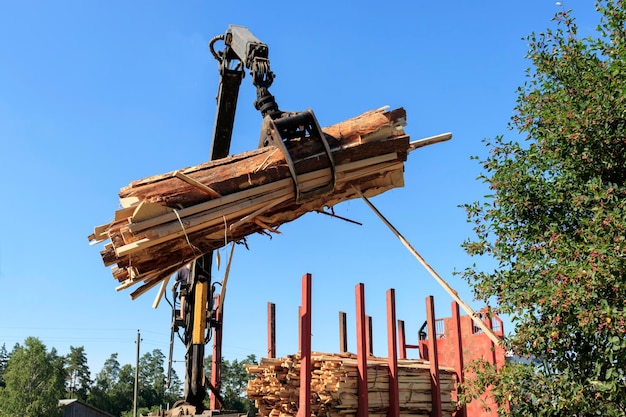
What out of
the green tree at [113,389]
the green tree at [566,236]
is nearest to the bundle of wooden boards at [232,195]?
the green tree at [566,236]

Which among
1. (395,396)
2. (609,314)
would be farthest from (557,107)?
(395,396)

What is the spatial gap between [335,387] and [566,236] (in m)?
4.29

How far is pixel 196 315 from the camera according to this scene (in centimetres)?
852

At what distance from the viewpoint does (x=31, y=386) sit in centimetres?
4284

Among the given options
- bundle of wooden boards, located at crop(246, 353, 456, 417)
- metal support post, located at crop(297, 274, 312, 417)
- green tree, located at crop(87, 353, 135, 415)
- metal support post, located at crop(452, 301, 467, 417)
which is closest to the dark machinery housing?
bundle of wooden boards, located at crop(246, 353, 456, 417)

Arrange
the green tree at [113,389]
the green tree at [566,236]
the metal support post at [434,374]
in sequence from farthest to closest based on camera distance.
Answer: the green tree at [113,389] → the metal support post at [434,374] → the green tree at [566,236]

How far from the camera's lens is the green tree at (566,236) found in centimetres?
457

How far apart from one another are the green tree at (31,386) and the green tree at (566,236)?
43.4 meters

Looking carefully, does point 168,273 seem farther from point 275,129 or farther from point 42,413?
point 42,413

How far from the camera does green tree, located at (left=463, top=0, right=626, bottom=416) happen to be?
180 inches

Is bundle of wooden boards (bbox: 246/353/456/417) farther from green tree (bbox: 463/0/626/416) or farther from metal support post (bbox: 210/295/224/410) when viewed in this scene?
green tree (bbox: 463/0/626/416)

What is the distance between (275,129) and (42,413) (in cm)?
4327

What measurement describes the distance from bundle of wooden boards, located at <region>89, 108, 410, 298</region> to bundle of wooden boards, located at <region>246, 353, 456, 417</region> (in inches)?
137

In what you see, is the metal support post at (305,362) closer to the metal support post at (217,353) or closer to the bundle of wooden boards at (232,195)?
the metal support post at (217,353)
